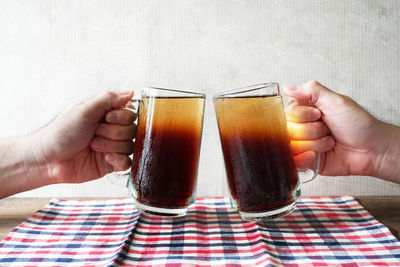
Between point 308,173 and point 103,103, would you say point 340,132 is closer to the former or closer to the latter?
point 308,173

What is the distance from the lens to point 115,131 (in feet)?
3.55

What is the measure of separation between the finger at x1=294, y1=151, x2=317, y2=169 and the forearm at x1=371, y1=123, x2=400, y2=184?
260 millimetres

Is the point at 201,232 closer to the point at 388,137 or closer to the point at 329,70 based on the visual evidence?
the point at 388,137

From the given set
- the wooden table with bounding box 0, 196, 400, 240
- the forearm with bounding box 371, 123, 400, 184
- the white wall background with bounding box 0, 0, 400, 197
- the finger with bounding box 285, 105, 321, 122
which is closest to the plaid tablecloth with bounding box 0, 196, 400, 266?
the wooden table with bounding box 0, 196, 400, 240

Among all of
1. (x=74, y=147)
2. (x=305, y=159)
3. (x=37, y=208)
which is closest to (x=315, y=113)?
(x=305, y=159)

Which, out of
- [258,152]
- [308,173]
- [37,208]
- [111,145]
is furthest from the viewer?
[37,208]

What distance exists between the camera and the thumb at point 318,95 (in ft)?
3.43

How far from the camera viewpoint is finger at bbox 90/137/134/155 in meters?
1.10

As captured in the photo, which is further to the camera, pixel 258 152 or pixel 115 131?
pixel 115 131

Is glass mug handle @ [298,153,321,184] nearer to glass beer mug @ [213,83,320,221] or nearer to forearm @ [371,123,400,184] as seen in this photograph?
glass beer mug @ [213,83,320,221]

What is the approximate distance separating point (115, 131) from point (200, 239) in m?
0.39

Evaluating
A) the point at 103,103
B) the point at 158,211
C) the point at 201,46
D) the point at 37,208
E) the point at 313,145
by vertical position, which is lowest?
the point at 37,208

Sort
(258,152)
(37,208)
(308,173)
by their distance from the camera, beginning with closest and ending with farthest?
(258,152) < (308,173) < (37,208)

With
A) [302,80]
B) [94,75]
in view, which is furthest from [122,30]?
[302,80]
